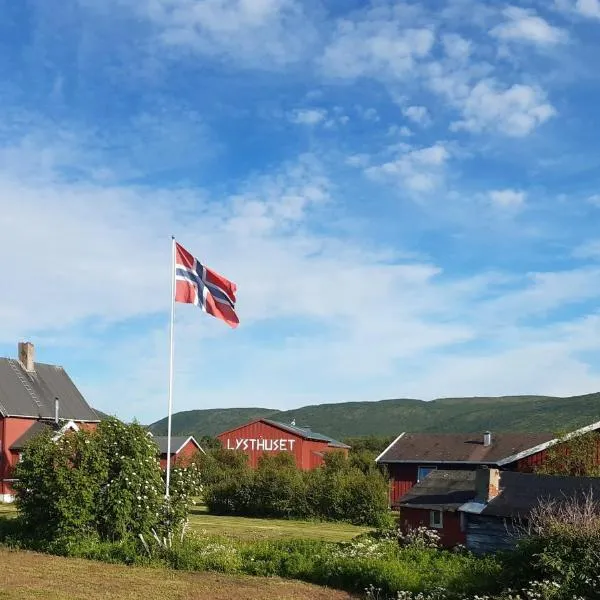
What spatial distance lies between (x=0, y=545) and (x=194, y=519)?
15198mm

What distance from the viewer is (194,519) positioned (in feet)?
123

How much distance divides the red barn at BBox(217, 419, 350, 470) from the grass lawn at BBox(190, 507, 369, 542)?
23.1 meters

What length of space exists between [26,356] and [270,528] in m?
23.5

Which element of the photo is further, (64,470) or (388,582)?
(64,470)

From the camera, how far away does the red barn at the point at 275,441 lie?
64.0 metres

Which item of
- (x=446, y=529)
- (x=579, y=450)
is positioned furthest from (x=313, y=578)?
(x=579, y=450)

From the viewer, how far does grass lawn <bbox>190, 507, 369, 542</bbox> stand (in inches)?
1172

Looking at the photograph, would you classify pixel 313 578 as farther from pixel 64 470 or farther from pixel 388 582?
pixel 64 470

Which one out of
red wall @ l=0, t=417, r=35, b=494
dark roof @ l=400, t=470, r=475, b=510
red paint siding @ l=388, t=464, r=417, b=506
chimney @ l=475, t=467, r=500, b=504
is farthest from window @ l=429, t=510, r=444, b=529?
red wall @ l=0, t=417, r=35, b=494

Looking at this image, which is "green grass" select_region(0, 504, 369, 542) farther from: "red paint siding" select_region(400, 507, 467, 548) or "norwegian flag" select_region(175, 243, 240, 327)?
"norwegian flag" select_region(175, 243, 240, 327)

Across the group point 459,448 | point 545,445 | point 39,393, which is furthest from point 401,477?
point 39,393

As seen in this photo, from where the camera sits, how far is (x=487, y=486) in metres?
23.6

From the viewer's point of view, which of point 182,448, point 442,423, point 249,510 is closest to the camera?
point 249,510

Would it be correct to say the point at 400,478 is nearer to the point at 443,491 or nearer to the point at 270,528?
the point at 270,528
